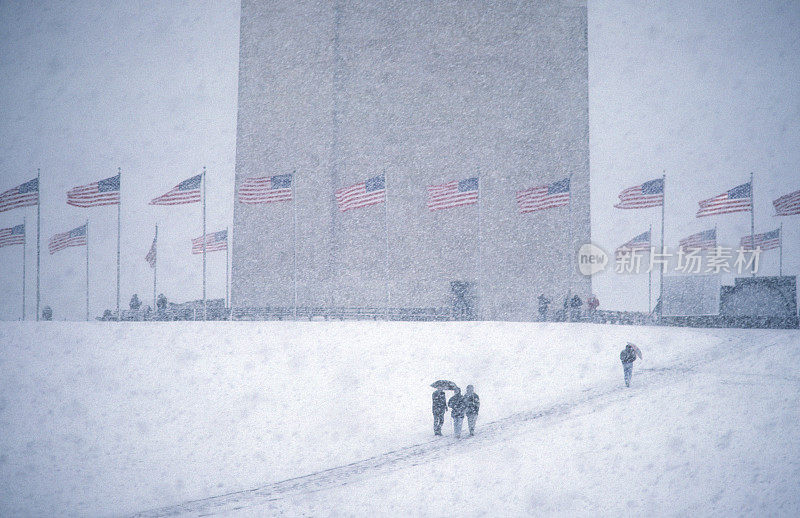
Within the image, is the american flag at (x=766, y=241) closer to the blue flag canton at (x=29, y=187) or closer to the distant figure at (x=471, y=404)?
the distant figure at (x=471, y=404)

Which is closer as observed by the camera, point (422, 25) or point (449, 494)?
point (449, 494)

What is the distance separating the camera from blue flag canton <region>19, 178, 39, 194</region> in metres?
25.2

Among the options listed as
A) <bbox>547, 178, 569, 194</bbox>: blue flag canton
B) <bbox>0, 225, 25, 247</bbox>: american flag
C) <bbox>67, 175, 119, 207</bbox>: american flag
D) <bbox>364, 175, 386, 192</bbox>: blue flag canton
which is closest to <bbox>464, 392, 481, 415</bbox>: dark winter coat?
<bbox>364, 175, 386, 192</bbox>: blue flag canton

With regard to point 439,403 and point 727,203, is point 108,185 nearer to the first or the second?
point 439,403

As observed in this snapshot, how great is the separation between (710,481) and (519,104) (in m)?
33.5

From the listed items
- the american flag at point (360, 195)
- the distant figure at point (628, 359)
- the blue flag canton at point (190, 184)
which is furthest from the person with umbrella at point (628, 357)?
the blue flag canton at point (190, 184)

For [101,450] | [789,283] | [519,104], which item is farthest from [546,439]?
[519,104]

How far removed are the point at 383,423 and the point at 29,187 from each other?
713 inches

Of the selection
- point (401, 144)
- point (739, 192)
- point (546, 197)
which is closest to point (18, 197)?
point (546, 197)

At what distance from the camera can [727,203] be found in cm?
2633

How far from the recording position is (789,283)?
29172mm

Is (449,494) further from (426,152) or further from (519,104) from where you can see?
(519,104)

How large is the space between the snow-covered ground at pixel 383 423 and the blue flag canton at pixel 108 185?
4.91m

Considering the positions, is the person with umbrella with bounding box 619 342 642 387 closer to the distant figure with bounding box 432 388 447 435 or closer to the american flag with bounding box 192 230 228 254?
the distant figure with bounding box 432 388 447 435
